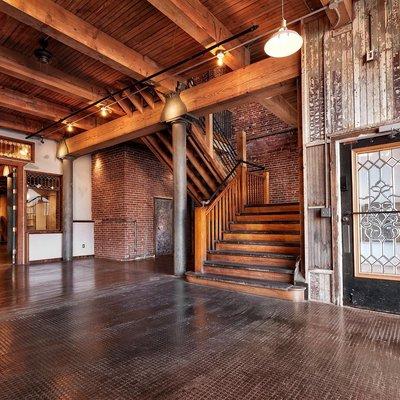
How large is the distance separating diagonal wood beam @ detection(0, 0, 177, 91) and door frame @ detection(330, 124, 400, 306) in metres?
3.42

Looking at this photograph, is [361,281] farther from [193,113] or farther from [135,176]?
[135,176]

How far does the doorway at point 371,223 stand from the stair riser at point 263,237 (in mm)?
1268

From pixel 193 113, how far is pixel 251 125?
416 centimetres

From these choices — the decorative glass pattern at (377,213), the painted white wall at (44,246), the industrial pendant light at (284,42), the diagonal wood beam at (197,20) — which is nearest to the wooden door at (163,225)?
the painted white wall at (44,246)

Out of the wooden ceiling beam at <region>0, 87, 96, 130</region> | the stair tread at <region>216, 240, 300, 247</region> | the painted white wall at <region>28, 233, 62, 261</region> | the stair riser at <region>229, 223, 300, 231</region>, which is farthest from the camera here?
the painted white wall at <region>28, 233, 62, 261</region>

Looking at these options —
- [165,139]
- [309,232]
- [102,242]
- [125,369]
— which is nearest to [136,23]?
[165,139]

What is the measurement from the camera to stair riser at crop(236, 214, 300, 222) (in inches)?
220

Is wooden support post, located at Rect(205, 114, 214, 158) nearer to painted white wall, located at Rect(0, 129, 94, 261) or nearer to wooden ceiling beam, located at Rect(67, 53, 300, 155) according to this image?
wooden ceiling beam, located at Rect(67, 53, 300, 155)

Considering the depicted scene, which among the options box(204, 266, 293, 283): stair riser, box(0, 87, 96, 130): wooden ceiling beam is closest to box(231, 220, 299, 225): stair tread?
box(204, 266, 293, 283): stair riser

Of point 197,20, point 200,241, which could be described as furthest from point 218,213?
point 197,20

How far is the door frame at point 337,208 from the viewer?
12.2 feet

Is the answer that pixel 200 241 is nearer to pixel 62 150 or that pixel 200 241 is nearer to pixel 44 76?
pixel 44 76

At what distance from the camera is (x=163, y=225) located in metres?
9.27

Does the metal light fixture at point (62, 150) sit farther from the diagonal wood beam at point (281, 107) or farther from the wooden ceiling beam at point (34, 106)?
the diagonal wood beam at point (281, 107)
